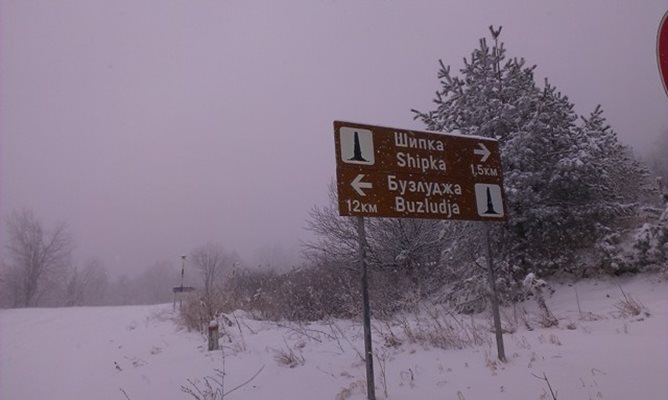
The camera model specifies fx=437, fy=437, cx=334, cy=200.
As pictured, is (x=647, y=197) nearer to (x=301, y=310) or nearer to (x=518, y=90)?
(x=518, y=90)

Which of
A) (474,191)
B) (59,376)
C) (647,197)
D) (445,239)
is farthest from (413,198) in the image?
(647,197)

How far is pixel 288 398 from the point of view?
4574 millimetres

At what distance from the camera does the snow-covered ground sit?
3.80 meters

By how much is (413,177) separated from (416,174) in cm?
6

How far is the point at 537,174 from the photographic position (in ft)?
35.4

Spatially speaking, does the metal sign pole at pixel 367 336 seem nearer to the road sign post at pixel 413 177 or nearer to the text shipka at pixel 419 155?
the road sign post at pixel 413 177

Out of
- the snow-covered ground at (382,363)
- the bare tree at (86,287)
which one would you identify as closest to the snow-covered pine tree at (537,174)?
the snow-covered ground at (382,363)

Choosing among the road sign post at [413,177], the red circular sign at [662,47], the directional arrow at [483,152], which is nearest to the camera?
the red circular sign at [662,47]

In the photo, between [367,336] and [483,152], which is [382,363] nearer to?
[367,336]

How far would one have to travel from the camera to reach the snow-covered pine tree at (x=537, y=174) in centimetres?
1092

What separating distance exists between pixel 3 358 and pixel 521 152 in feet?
39.7

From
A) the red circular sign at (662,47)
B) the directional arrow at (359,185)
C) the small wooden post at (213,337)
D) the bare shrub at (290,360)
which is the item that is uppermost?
the red circular sign at (662,47)

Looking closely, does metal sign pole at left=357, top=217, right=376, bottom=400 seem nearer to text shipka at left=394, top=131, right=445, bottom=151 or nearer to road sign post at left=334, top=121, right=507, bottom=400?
road sign post at left=334, top=121, right=507, bottom=400

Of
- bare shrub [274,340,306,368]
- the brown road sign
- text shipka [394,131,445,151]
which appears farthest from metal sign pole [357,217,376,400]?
bare shrub [274,340,306,368]
